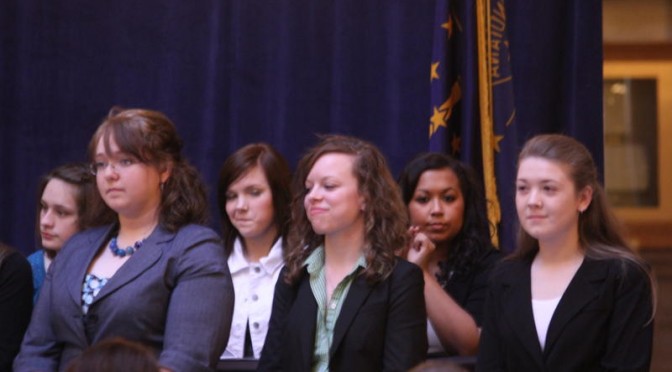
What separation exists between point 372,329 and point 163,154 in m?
0.91

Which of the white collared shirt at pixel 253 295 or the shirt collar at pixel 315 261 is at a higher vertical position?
the shirt collar at pixel 315 261

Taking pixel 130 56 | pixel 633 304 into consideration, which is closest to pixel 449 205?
pixel 633 304

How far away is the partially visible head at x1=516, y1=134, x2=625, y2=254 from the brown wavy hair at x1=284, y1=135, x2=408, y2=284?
1.36ft

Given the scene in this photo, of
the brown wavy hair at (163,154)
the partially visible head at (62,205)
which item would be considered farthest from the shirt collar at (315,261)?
the partially visible head at (62,205)

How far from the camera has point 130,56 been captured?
5.64 meters

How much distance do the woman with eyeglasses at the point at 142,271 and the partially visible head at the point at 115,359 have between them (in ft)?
3.23

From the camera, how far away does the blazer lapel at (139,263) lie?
3713 mm

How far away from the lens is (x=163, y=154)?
3920 mm

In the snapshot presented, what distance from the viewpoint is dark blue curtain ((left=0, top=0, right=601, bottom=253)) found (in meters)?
5.52

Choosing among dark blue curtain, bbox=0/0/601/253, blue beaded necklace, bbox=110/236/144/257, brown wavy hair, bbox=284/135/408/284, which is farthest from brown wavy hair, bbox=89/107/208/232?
dark blue curtain, bbox=0/0/601/253

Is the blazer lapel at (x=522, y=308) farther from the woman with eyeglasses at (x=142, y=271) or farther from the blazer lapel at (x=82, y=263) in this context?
the blazer lapel at (x=82, y=263)

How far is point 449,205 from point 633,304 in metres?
1.12

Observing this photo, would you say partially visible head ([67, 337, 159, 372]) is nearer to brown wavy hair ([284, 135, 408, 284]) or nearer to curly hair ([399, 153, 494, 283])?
brown wavy hair ([284, 135, 408, 284])

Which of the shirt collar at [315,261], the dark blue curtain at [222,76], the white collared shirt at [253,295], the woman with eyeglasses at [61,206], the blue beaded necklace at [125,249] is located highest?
the dark blue curtain at [222,76]
